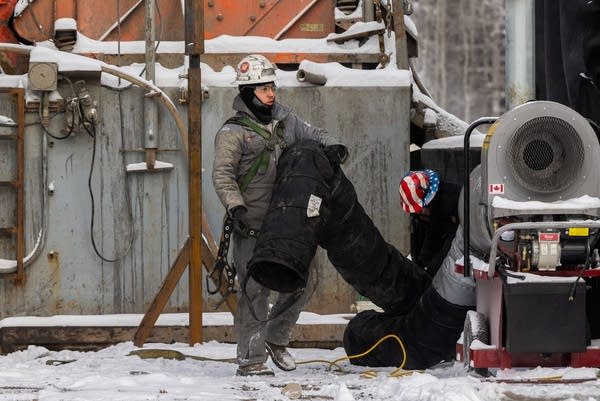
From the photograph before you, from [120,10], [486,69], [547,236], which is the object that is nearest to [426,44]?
[486,69]

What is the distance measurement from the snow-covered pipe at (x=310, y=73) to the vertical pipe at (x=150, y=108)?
125 cm

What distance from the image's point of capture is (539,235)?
868cm

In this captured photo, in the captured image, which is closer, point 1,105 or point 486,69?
point 1,105

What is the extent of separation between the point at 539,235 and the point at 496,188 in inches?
15.5

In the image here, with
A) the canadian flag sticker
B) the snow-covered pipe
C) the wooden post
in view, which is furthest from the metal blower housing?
the snow-covered pipe

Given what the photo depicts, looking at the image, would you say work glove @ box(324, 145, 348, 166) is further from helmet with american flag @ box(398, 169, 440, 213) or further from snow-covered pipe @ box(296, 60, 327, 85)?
snow-covered pipe @ box(296, 60, 327, 85)

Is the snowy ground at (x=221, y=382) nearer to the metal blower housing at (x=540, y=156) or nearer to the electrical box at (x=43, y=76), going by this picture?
the metal blower housing at (x=540, y=156)

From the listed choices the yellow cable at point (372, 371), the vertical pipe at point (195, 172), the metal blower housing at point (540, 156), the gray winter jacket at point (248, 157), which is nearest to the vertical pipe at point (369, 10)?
the vertical pipe at point (195, 172)

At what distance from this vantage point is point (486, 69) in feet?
182

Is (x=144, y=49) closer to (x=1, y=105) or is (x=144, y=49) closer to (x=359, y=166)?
(x=1, y=105)

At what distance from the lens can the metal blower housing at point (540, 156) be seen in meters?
8.80

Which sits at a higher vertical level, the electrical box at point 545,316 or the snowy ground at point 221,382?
the electrical box at point 545,316

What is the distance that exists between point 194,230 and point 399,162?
233 centimetres

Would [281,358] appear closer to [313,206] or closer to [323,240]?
[323,240]
